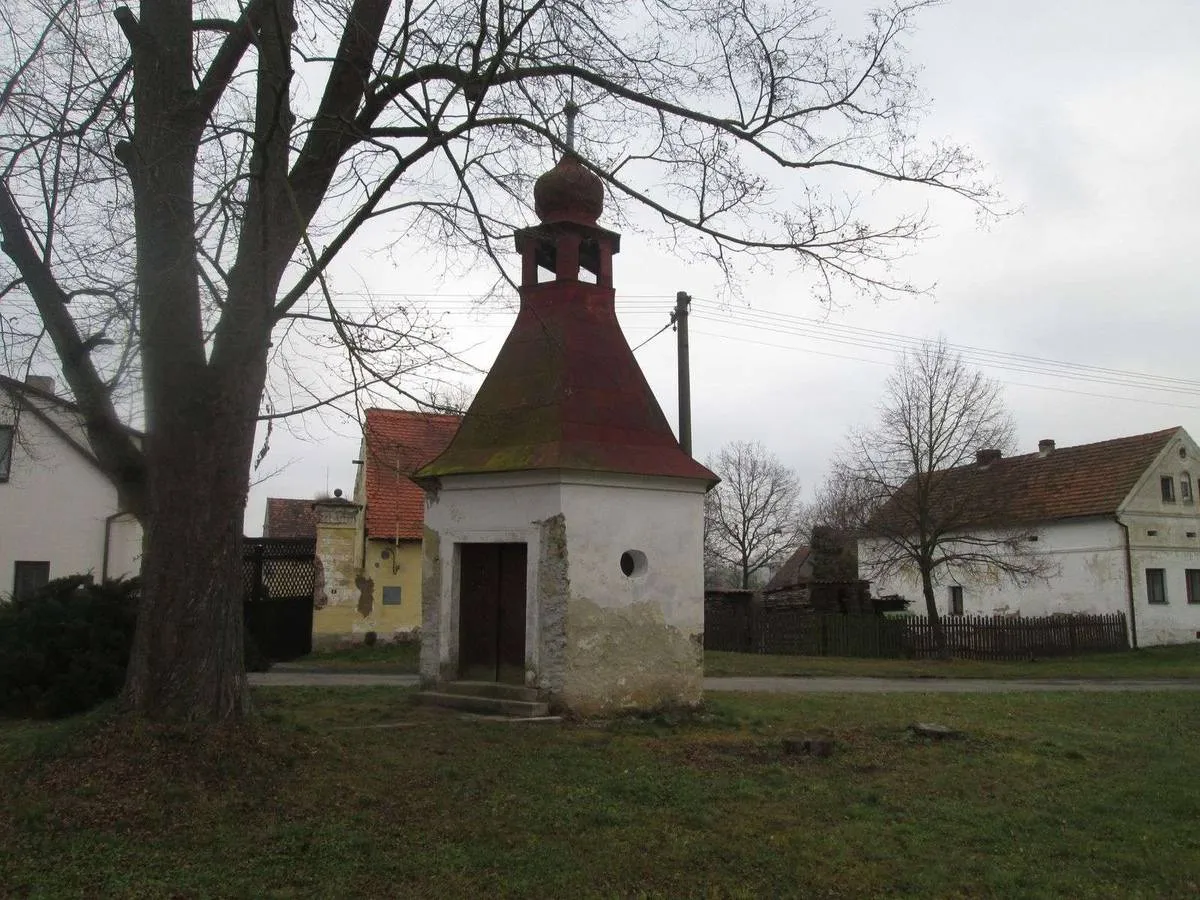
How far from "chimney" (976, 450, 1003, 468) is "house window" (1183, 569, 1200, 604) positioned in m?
7.88

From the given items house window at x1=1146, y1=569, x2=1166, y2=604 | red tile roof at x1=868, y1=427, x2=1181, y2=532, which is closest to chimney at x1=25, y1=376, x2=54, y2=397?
red tile roof at x1=868, y1=427, x2=1181, y2=532

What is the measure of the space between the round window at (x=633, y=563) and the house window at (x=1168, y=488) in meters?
25.4

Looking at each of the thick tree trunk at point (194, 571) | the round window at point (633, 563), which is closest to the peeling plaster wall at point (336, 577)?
the round window at point (633, 563)

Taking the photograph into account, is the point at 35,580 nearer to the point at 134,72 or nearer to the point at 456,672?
the point at 456,672

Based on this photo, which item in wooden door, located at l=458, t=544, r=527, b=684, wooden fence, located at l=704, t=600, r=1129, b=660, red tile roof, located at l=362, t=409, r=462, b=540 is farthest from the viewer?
wooden fence, located at l=704, t=600, r=1129, b=660

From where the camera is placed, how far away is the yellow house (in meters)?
20.4

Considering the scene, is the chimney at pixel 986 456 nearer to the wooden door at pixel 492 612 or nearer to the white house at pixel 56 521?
the wooden door at pixel 492 612

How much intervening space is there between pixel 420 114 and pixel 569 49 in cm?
158

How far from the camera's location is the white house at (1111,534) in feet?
91.6

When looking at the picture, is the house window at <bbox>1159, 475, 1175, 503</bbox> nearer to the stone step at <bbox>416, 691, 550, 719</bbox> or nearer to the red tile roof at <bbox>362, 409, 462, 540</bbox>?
the red tile roof at <bbox>362, 409, 462, 540</bbox>

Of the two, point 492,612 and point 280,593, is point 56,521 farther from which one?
point 492,612

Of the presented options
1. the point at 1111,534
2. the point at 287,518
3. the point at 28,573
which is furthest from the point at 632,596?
the point at 287,518

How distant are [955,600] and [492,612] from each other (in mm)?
26000

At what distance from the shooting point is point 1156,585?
94.1 ft
